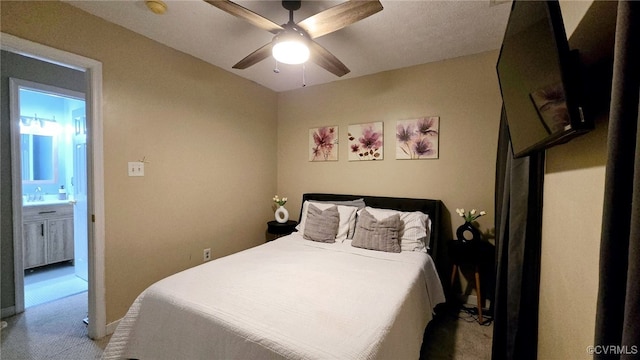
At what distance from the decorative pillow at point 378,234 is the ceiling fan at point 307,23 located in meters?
1.53

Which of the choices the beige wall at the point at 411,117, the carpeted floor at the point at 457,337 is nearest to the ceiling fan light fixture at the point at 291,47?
the beige wall at the point at 411,117

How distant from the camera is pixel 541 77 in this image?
0.70 m

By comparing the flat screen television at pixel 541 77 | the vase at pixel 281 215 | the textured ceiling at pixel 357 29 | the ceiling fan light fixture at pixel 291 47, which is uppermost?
the textured ceiling at pixel 357 29

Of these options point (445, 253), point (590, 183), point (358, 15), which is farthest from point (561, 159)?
point (445, 253)

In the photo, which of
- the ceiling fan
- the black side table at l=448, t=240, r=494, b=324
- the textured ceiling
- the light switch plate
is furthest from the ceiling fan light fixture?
the black side table at l=448, t=240, r=494, b=324

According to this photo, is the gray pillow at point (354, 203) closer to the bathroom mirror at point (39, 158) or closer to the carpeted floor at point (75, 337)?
the carpeted floor at point (75, 337)

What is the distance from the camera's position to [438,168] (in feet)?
8.67

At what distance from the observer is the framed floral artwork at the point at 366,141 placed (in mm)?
2945

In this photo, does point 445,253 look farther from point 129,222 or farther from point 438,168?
point 129,222

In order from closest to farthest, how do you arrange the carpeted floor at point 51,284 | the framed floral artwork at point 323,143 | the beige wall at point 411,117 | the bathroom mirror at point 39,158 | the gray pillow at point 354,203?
the beige wall at point 411,117 < the carpeted floor at point 51,284 < the gray pillow at point 354,203 < the framed floral artwork at point 323,143 < the bathroom mirror at point 39,158

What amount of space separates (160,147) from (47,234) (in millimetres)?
2554

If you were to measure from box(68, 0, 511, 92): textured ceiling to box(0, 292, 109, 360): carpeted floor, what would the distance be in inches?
101

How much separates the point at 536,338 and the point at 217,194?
2910 mm

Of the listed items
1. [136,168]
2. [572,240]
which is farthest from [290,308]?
[136,168]
